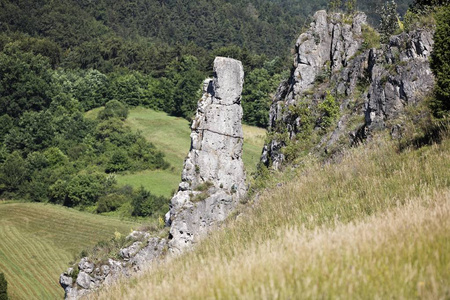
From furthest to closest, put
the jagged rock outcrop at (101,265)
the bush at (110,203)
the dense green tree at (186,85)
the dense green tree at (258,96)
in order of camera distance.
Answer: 1. the dense green tree at (186,85)
2. the dense green tree at (258,96)
3. the bush at (110,203)
4. the jagged rock outcrop at (101,265)

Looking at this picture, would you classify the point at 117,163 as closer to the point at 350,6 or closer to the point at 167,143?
the point at 167,143

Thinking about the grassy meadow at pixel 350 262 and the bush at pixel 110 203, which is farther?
the bush at pixel 110 203

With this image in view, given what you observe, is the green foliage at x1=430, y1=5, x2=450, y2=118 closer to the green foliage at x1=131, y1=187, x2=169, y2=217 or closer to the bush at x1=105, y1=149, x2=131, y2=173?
the green foliage at x1=131, y1=187, x2=169, y2=217

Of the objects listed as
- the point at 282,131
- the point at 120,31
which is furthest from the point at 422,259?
the point at 120,31

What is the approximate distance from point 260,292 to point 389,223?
173cm

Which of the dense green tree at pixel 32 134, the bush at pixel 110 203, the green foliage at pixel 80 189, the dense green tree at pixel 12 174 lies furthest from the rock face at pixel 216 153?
the dense green tree at pixel 32 134

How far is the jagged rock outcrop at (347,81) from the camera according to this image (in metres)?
16.5

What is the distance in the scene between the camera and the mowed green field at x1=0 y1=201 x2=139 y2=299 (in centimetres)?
4116

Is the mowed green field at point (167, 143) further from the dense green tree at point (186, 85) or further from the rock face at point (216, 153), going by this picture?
the rock face at point (216, 153)

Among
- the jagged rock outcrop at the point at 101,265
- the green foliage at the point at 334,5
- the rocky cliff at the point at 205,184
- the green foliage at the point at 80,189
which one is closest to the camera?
the jagged rock outcrop at the point at 101,265

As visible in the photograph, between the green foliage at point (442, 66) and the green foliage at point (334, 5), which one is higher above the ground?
the green foliage at point (334, 5)

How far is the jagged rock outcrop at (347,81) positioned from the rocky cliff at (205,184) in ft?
10.0

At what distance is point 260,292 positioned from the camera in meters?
3.59

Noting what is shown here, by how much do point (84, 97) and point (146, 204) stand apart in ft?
167
